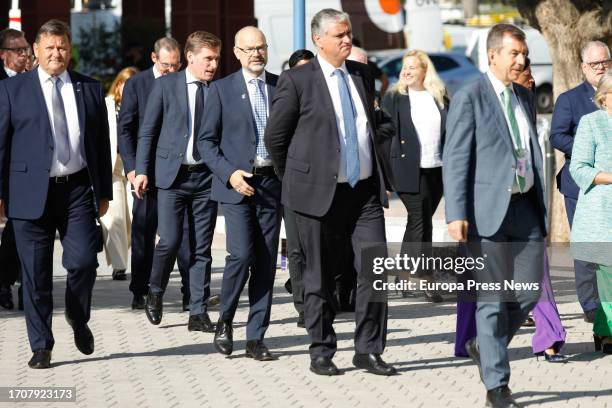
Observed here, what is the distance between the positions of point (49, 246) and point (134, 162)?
220 centimetres

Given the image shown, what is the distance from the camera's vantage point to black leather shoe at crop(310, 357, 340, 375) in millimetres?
8039

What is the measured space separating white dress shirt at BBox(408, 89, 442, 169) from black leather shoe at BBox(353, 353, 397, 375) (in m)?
3.18

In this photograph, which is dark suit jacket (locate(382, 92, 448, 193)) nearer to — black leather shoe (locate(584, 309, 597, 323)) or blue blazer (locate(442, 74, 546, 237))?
black leather shoe (locate(584, 309, 597, 323))

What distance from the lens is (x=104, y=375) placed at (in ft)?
26.6

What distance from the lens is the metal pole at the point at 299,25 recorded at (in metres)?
12.9

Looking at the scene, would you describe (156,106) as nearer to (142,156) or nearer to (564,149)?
(142,156)

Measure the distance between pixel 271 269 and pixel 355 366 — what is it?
2.72 ft

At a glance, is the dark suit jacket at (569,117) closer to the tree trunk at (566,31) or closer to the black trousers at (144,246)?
the black trousers at (144,246)

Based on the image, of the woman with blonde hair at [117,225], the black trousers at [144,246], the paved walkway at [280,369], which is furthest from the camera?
the woman with blonde hair at [117,225]

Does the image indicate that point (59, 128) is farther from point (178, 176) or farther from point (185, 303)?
point (185, 303)

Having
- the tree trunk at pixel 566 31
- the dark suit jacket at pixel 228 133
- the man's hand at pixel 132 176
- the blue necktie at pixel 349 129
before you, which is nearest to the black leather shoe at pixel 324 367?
the blue necktie at pixel 349 129

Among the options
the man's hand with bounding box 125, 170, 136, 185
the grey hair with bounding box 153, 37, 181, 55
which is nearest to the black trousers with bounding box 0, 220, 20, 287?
the man's hand with bounding box 125, 170, 136, 185

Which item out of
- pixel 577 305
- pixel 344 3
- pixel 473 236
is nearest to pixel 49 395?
pixel 473 236

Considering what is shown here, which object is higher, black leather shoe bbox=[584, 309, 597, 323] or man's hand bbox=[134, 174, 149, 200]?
man's hand bbox=[134, 174, 149, 200]
